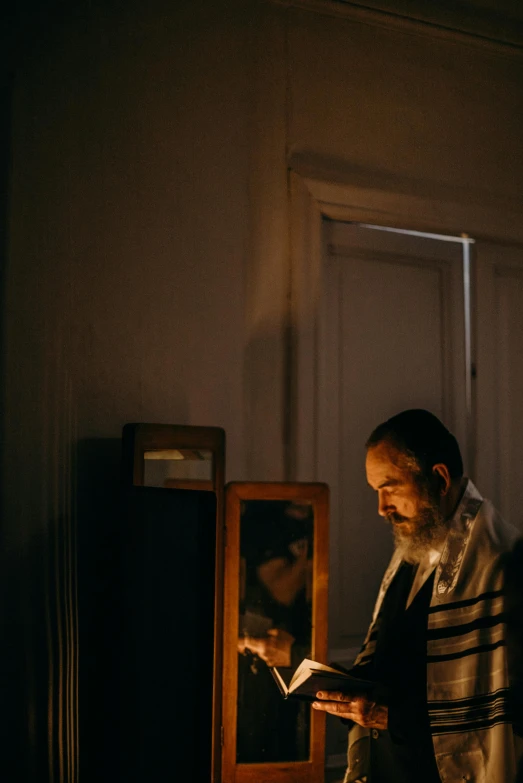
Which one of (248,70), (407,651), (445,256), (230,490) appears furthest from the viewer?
(445,256)

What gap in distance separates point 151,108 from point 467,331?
1.53 meters

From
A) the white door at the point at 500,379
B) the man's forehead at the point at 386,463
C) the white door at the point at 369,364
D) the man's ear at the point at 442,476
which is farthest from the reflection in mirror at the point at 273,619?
the white door at the point at 500,379

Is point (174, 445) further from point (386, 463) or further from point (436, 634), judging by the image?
point (436, 634)

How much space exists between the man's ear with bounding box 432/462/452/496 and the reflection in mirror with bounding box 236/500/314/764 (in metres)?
0.48

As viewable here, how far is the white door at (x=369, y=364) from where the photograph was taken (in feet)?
9.41

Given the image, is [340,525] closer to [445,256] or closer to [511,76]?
[445,256]

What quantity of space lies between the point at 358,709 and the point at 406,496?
638 mm

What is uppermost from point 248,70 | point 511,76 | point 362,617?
point 511,76

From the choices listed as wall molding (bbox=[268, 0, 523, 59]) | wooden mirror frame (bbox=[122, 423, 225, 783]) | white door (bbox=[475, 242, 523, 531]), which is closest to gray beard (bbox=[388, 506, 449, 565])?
wooden mirror frame (bbox=[122, 423, 225, 783])

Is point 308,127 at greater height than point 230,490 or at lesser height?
greater

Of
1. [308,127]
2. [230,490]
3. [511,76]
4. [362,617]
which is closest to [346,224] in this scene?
[308,127]

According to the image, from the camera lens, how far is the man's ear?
7.85 ft

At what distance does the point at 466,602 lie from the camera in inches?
86.7

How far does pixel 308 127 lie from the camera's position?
9.29ft
